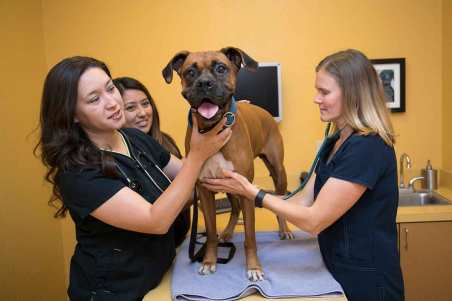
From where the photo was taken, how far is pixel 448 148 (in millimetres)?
3123

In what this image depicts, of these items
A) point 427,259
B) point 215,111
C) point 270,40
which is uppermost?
point 270,40

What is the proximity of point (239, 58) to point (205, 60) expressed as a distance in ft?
0.54

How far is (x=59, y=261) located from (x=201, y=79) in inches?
102

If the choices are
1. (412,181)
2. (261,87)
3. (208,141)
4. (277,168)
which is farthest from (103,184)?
(412,181)

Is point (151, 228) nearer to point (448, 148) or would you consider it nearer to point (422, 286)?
point (422, 286)

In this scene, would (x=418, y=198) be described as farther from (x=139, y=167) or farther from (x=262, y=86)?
(x=139, y=167)

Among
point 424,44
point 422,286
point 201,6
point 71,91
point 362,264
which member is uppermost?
point 201,6

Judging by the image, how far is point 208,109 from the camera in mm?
1419

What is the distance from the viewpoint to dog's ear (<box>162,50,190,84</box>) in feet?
5.14

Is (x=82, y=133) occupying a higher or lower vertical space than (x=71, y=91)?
lower

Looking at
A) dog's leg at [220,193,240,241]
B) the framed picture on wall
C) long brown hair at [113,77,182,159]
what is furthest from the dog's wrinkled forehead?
the framed picture on wall

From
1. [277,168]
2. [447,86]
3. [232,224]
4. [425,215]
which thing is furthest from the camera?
[447,86]

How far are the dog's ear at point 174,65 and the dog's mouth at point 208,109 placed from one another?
25cm

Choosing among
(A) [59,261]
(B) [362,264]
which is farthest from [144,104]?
(A) [59,261]
